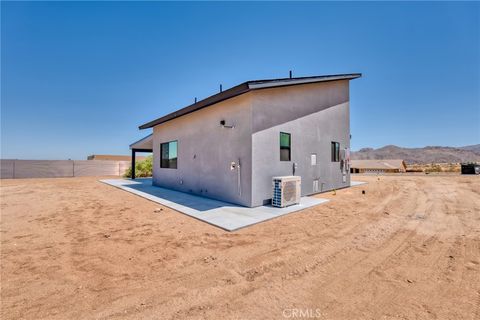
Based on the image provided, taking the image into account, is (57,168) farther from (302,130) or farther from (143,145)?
(302,130)

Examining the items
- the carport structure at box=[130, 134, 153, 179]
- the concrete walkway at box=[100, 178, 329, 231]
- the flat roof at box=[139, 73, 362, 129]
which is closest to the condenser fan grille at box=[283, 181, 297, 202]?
the concrete walkway at box=[100, 178, 329, 231]

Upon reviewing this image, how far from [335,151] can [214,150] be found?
5937mm

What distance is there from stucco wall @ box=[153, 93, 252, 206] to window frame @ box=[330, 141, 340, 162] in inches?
204

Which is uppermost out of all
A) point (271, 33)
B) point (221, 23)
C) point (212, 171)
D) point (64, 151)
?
point (221, 23)

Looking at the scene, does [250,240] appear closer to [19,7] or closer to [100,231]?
[100,231]

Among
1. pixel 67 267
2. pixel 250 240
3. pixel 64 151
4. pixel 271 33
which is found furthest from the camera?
A: pixel 64 151

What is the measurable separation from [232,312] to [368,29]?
38.3 ft

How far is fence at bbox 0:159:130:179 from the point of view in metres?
16.0

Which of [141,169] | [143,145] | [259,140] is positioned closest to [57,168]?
[141,169]

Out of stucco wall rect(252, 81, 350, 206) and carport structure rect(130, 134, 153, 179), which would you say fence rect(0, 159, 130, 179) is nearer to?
carport structure rect(130, 134, 153, 179)

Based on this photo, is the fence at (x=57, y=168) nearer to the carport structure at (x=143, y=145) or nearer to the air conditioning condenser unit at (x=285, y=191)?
the carport structure at (x=143, y=145)

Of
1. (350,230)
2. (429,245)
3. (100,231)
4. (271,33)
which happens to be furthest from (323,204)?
(271,33)

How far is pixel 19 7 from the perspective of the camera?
6621mm

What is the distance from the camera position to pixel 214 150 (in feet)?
22.2
